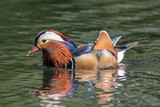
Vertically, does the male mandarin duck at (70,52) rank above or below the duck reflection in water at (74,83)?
above

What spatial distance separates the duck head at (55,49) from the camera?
9.17 m

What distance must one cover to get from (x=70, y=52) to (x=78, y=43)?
2425mm

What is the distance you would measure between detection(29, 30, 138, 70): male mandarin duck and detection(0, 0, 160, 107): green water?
240 mm

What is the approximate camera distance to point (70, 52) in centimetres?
929

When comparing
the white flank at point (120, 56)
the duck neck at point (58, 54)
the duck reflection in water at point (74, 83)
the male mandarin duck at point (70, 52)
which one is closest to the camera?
the duck reflection in water at point (74, 83)

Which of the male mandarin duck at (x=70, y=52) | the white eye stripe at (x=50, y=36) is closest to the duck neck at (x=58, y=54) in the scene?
the male mandarin duck at (x=70, y=52)

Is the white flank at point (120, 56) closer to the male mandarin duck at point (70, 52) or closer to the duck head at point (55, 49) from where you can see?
the male mandarin duck at point (70, 52)

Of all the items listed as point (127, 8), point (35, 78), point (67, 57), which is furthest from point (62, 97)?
point (127, 8)

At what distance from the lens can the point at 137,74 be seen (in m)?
8.82

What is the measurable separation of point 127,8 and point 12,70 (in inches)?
318

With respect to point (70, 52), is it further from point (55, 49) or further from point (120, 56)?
point (120, 56)

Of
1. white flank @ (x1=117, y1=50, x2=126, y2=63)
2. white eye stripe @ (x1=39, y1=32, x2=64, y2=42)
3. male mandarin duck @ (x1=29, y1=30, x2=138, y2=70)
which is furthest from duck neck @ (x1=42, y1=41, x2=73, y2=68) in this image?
white flank @ (x1=117, y1=50, x2=126, y2=63)

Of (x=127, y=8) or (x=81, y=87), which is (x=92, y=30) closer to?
(x=127, y=8)

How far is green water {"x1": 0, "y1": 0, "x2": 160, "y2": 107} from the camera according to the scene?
7145 mm
